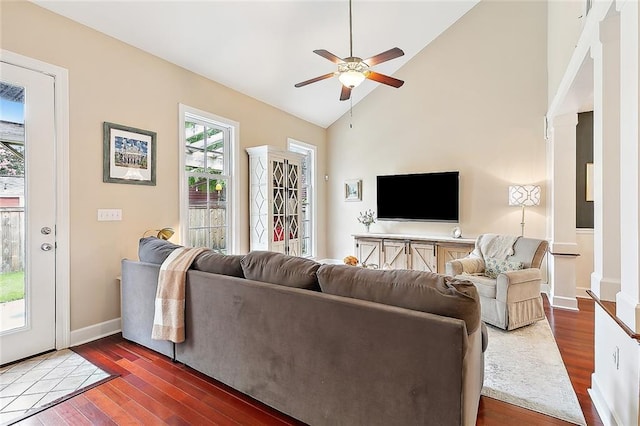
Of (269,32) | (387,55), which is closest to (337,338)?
(387,55)

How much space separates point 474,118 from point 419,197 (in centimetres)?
149

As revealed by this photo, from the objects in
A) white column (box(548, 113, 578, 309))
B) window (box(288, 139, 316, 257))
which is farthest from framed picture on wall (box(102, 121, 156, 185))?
white column (box(548, 113, 578, 309))

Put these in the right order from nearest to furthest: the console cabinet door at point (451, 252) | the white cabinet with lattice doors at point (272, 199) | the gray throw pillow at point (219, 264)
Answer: the gray throw pillow at point (219, 264), the white cabinet with lattice doors at point (272, 199), the console cabinet door at point (451, 252)

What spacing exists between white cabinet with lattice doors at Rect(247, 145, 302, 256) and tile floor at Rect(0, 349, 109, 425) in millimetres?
2496

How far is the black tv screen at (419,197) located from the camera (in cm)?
520

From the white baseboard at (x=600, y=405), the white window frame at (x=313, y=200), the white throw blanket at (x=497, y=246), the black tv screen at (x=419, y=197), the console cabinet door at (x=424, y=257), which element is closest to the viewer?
the white baseboard at (x=600, y=405)

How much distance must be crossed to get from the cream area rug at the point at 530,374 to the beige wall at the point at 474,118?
Answer: 89.4 inches

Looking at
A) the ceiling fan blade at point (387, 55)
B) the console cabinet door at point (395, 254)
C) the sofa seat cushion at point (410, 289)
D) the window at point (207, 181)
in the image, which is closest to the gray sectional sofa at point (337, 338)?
the sofa seat cushion at point (410, 289)

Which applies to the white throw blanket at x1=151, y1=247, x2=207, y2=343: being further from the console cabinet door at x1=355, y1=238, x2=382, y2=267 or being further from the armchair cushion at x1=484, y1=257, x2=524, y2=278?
the console cabinet door at x1=355, y1=238, x2=382, y2=267

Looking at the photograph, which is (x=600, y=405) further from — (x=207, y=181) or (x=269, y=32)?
(x=269, y=32)

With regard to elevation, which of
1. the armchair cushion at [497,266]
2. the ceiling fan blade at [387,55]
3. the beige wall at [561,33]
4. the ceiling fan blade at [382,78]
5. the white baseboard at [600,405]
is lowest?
the white baseboard at [600,405]

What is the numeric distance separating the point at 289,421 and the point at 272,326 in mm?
555

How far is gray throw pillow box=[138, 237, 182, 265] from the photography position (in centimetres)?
262

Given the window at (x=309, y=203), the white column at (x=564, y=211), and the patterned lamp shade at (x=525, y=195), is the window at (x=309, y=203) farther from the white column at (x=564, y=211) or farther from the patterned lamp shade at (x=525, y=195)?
the white column at (x=564, y=211)
